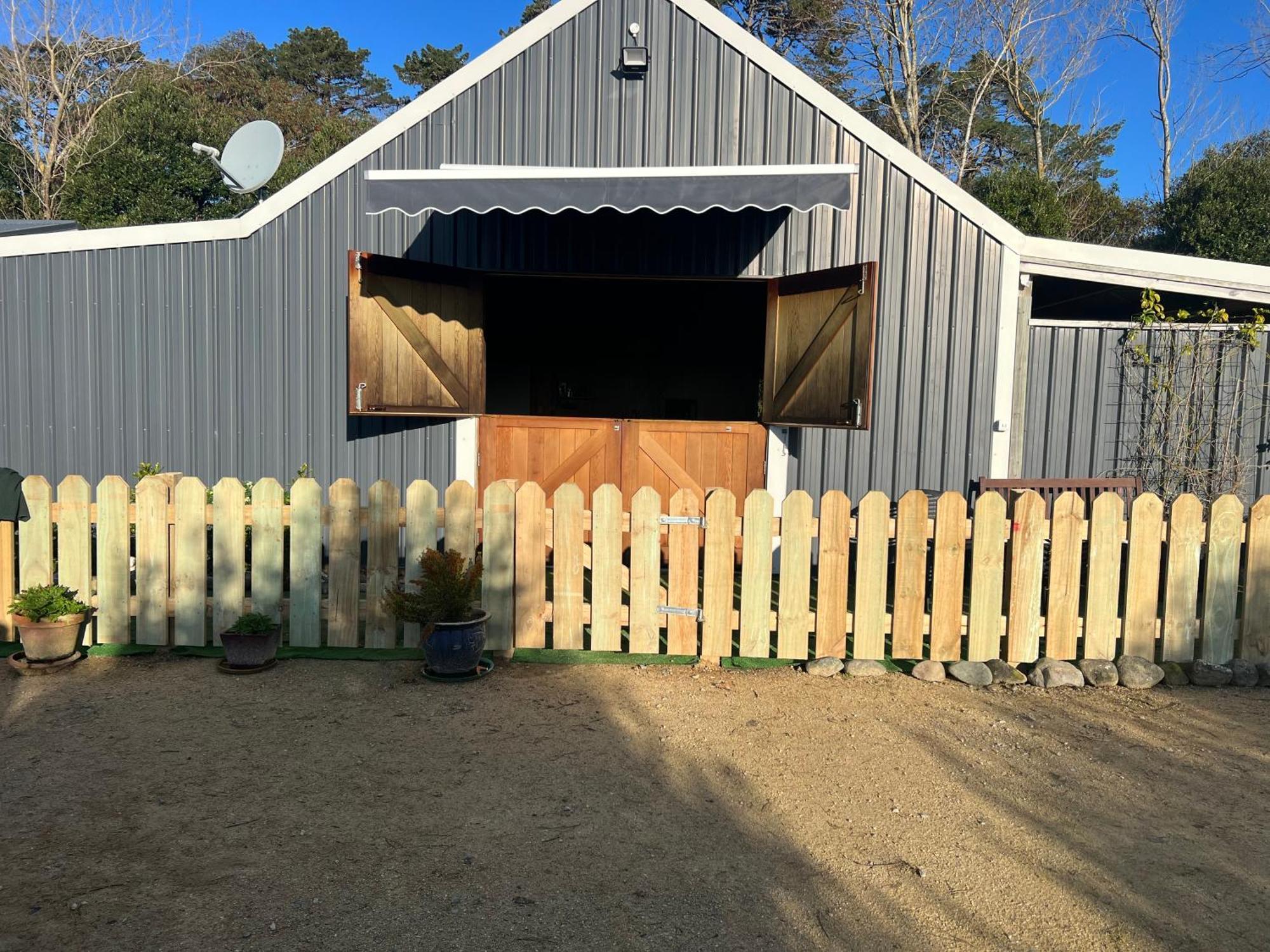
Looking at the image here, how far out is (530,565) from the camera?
4.80m

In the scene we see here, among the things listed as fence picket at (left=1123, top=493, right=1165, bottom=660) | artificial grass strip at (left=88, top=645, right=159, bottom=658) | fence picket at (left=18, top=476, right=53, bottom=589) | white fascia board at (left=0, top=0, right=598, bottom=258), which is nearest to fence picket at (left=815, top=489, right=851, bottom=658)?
fence picket at (left=1123, top=493, right=1165, bottom=660)

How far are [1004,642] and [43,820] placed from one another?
4199 millimetres

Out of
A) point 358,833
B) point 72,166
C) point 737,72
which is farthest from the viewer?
point 72,166

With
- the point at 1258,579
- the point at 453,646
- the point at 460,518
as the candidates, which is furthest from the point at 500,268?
the point at 1258,579

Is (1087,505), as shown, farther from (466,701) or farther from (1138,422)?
(466,701)

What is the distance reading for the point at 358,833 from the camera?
293cm

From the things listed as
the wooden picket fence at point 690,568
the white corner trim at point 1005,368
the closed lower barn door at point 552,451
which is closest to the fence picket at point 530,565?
the wooden picket fence at point 690,568

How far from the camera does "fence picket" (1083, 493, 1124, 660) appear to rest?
14.9 ft

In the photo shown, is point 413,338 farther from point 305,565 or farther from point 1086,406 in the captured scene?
point 1086,406

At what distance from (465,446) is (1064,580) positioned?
4421 millimetres

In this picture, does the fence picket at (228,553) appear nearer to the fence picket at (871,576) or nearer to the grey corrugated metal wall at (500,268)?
the grey corrugated metal wall at (500,268)

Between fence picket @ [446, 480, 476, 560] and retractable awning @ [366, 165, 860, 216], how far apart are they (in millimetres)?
1873

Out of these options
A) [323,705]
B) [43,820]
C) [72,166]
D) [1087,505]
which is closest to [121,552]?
[323,705]

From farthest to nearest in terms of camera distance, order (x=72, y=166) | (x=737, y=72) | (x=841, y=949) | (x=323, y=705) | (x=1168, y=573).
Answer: (x=72, y=166) → (x=737, y=72) → (x=1168, y=573) → (x=323, y=705) → (x=841, y=949)
